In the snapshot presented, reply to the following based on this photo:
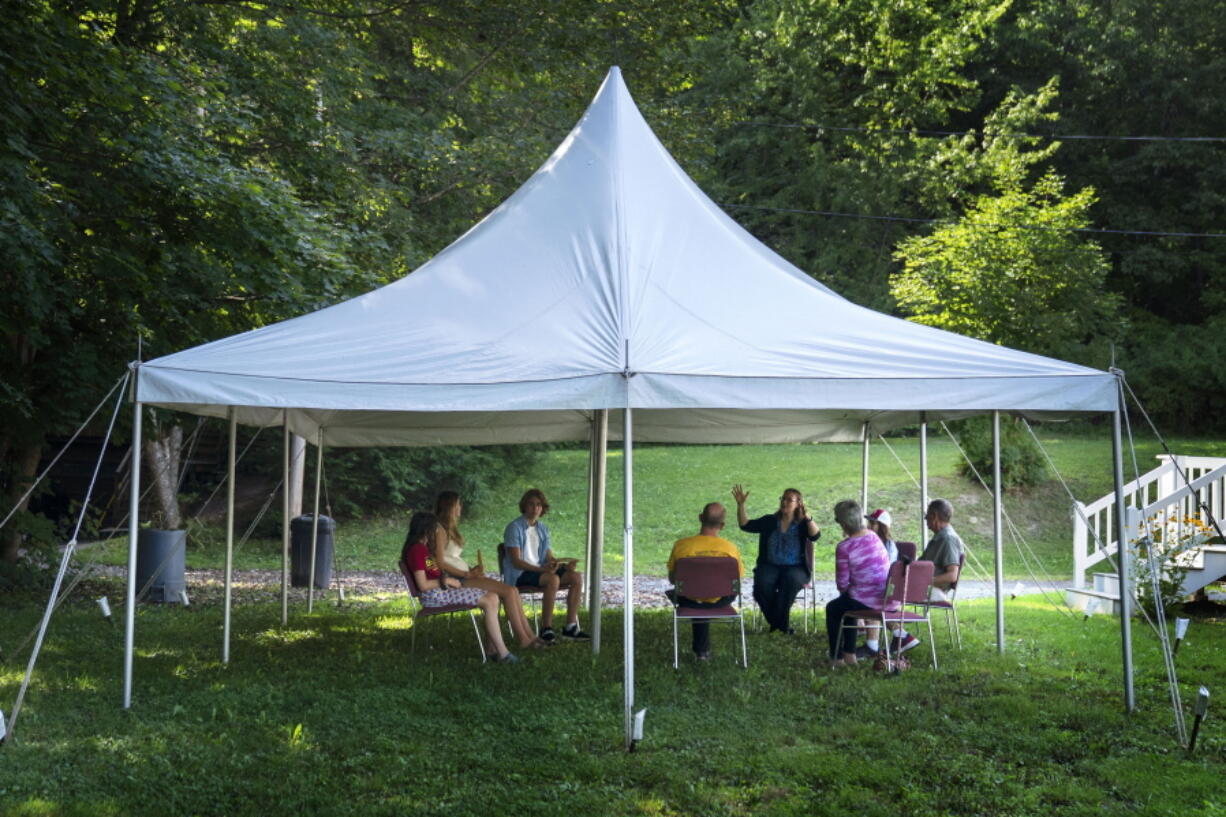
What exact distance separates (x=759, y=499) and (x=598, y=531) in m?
12.6

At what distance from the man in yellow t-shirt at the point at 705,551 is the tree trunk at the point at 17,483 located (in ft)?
22.9

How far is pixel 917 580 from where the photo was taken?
7.93 metres

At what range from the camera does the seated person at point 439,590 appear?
26.2 feet

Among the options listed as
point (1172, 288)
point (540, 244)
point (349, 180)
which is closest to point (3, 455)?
point (349, 180)

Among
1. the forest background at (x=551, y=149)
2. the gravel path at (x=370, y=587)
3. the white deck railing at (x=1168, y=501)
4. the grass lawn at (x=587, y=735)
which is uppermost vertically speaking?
the forest background at (x=551, y=149)

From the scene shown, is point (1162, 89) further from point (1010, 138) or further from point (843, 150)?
point (843, 150)

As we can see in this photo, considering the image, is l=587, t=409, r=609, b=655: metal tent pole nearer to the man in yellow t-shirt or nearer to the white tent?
the white tent

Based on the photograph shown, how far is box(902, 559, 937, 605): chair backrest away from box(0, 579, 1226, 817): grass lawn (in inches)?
19.3

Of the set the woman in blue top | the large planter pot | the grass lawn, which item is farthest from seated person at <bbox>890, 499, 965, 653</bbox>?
the large planter pot

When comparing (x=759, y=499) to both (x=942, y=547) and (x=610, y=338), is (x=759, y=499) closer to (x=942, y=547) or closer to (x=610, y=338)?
(x=942, y=547)

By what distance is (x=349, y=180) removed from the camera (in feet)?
44.4

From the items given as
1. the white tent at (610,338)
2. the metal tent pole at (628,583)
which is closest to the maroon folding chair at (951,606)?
the white tent at (610,338)

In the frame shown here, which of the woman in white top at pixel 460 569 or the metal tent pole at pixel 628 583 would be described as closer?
the metal tent pole at pixel 628 583

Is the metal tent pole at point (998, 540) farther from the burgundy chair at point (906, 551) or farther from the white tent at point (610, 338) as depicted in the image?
the burgundy chair at point (906, 551)
